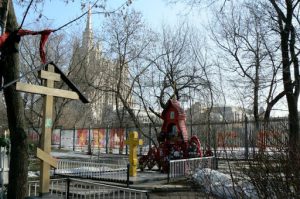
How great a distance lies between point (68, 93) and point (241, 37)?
68.7 feet

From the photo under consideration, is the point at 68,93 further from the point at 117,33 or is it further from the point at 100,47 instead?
the point at 100,47

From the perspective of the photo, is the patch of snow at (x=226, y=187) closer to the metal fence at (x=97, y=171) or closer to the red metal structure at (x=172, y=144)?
the metal fence at (x=97, y=171)

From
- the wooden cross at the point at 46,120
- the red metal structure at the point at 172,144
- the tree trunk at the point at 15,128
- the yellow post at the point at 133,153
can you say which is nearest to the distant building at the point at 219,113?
the red metal structure at the point at 172,144

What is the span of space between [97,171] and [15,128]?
8.34 meters

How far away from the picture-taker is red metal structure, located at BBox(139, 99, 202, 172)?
1812 cm

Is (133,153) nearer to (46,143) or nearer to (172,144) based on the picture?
(172,144)

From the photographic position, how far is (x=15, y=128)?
25.4 ft

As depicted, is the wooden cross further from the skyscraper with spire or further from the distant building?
the skyscraper with spire

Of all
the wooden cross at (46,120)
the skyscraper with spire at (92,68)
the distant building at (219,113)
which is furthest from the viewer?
the skyscraper with spire at (92,68)

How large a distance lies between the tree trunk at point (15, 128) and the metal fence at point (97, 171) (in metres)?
6.56

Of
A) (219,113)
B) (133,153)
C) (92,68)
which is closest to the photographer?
(133,153)

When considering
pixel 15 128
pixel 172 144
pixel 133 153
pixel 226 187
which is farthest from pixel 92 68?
pixel 226 187

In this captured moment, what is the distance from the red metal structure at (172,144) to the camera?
18125 millimetres

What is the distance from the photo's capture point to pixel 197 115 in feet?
119
